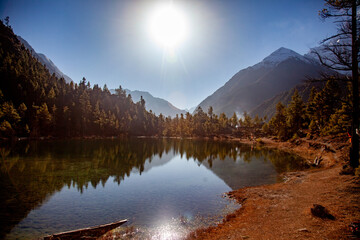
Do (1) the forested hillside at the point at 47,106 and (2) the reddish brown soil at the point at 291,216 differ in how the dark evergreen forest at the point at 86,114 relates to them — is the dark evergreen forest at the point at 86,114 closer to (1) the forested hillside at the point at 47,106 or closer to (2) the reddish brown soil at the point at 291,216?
(1) the forested hillside at the point at 47,106

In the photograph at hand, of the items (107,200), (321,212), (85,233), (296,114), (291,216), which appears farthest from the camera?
(296,114)

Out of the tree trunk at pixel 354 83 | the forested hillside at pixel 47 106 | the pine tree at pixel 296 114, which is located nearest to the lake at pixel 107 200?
the tree trunk at pixel 354 83

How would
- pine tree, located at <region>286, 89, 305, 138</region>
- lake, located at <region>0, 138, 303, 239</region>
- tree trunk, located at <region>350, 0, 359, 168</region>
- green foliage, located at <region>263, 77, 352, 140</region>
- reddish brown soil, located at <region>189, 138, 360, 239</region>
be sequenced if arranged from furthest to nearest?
1. pine tree, located at <region>286, 89, 305, 138</region>
2. green foliage, located at <region>263, 77, 352, 140</region>
3. lake, located at <region>0, 138, 303, 239</region>
4. tree trunk, located at <region>350, 0, 359, 168</region>
5. reddish brown soil, located at <region>189, 138, 360, 239</region>

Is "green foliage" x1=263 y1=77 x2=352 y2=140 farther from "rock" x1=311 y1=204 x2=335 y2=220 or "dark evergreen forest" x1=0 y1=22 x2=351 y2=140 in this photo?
"rock" x1=311 y1=204 x2=335 y2=220

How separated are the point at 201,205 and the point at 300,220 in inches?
404

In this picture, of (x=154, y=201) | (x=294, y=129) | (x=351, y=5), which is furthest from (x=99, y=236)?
(x=294, y=129)

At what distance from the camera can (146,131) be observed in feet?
597

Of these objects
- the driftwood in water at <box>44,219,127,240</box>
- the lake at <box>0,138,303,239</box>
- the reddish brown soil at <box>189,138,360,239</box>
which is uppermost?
the reddish brown soil at <box>189,138,360,239</box>

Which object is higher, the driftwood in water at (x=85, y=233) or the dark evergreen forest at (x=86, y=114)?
the dark evergreen forest at (x=86, y=114)

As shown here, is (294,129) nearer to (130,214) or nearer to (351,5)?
(351,5)

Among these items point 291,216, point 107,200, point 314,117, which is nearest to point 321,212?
point 291,216

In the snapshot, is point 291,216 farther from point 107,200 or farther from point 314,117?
point 314,117

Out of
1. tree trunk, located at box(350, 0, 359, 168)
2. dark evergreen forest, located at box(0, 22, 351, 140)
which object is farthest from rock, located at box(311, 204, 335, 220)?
dark evergreen forest, located at box(0, 22, 351, 140)

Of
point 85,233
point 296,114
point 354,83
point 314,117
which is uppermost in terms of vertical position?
point 296,114
